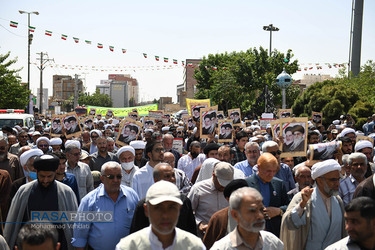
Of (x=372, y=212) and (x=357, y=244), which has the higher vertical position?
(x=372, y=212)

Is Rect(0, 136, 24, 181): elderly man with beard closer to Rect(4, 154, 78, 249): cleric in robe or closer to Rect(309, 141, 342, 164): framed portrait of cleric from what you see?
Rect(4, 154, 78, 249): cleric in robe

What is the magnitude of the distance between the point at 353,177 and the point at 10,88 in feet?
109

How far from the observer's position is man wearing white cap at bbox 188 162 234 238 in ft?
17.4

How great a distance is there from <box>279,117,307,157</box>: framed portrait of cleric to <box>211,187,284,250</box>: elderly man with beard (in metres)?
5.14

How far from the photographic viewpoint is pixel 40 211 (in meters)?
5.17

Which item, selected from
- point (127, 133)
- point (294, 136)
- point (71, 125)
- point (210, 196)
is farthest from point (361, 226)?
point (71, 125)

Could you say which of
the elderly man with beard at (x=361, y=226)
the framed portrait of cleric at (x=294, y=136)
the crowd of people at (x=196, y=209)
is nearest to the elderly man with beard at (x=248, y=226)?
the crowd of people at (x=196, y=209)

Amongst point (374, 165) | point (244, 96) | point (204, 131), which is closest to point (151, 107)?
point (244, 96)

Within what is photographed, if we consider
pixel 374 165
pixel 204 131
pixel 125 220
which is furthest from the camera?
pixel 204 131

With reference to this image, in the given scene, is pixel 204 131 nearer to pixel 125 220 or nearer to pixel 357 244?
pixel 125 220

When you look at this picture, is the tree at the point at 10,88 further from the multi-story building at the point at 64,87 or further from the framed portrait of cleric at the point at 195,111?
the multi-story building at the point at 64,87

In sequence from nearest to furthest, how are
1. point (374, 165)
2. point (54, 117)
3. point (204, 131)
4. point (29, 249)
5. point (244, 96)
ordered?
point (29, 249), point (374, 165), point (204, 131), point (54, 117), point (244, 96)

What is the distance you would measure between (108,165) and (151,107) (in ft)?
86.8

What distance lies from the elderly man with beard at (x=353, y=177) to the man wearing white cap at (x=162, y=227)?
3.18m
